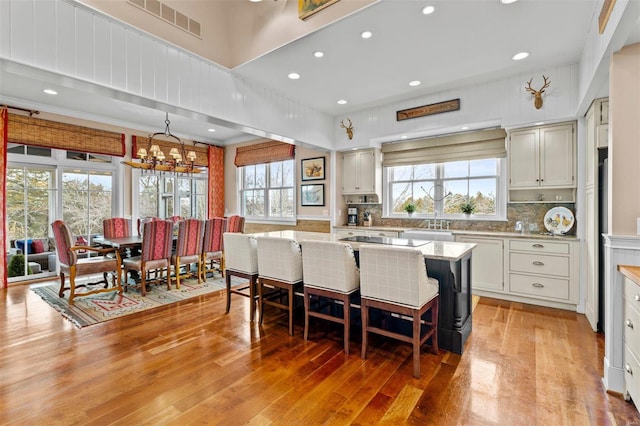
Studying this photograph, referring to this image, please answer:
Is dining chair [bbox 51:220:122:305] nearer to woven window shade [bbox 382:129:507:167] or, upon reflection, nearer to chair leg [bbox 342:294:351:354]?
chair leg [bbox 342:294:351:354]

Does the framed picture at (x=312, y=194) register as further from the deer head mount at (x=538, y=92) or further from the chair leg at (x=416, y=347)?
the chair leg at (x=416, y=347)

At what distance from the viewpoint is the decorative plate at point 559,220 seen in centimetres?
378

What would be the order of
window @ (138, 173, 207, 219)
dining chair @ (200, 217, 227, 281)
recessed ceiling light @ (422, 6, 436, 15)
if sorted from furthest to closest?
window @ (138, 173, 207, 219) < dining chair @ (200, 217, 227, 281) < recessed ceiling light @ (422, 6, 436, 15)

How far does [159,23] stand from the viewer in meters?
2.95

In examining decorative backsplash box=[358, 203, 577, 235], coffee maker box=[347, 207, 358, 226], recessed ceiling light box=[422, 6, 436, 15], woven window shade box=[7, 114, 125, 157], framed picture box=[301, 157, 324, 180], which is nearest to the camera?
recessed ceiling light box=[422, 6, 436, 15]

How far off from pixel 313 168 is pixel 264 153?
4.68ft

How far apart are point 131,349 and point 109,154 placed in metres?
4.41

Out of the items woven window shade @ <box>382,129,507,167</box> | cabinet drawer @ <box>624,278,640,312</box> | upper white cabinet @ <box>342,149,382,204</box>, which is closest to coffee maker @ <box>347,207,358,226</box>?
upper white cabinet @ <box>342,149,382,204</box>

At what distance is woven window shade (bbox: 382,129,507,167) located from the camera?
4301 mm

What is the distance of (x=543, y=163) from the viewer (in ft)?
12.4

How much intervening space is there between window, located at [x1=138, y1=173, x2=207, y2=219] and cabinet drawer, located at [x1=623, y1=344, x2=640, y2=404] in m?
7.12

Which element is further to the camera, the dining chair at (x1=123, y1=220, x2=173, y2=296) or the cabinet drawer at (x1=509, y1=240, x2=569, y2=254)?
the dining chair at (x1=123, y1=220, x2=173, y2=296)

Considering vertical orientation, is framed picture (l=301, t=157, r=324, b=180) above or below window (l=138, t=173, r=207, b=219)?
above

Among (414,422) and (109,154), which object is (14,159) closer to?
(109,154)
